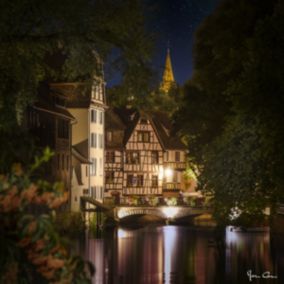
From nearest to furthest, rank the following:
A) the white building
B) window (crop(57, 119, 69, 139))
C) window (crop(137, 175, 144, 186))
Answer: window (crop(57, 119, 69, 139)) → the white building → window (crop(137, 175, 144, 186))

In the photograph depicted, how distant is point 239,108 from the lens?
31922 mm

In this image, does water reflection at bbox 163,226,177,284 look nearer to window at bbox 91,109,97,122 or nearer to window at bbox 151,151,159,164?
window at bbox 91,109,97,122

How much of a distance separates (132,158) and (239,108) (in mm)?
64756

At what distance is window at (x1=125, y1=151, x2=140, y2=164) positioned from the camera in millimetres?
96000

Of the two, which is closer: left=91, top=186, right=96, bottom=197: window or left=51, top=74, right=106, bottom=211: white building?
left=51, top=74, right=106, bottom=211: white building

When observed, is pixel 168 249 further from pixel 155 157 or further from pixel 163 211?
pixel 155 157

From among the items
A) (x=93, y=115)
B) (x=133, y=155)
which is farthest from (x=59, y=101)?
(x=133, y=155)

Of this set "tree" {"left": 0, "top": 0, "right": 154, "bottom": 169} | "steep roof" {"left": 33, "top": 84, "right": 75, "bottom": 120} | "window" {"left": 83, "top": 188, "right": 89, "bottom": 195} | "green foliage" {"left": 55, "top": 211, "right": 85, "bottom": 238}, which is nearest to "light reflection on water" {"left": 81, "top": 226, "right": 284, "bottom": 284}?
"green foliage" {"left": 55, "top": 211, "right": 85, "bottom": 238}

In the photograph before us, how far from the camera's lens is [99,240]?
62844 mm

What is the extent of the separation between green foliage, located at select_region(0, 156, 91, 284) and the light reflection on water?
88.6 feet

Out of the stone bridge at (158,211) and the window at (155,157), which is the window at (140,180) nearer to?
the window at (155,157)

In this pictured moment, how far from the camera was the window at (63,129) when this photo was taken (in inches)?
2484

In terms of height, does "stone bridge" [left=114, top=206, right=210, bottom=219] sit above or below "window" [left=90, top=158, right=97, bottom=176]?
below

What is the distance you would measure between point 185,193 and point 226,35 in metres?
77.0
